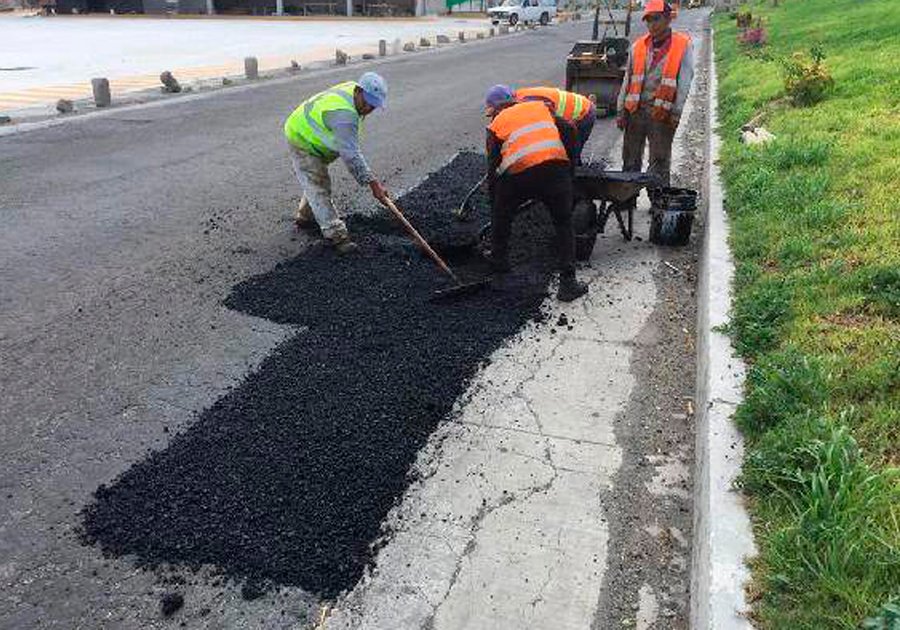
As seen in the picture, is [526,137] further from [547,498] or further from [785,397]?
[547,498]

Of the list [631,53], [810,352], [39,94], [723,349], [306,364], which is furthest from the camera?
[39,94]

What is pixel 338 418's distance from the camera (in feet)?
13.0

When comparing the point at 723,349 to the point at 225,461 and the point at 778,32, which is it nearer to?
the point at 225,461

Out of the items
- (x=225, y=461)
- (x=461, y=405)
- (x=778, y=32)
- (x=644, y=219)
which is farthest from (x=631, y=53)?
(x=778, y=32)

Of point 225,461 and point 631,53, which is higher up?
point 631,53

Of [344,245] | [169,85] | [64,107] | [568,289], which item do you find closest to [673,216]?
[568,289]

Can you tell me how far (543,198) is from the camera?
5.59m

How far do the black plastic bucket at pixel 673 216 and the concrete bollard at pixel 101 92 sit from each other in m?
12.4

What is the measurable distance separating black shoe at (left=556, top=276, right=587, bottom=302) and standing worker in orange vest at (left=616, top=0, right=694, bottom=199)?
4.78ft

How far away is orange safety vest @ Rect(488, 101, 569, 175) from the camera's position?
536cm

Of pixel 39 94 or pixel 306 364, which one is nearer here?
pixel 306 364

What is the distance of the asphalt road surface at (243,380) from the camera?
289 centimetres

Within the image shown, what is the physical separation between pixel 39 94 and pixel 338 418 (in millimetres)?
16012

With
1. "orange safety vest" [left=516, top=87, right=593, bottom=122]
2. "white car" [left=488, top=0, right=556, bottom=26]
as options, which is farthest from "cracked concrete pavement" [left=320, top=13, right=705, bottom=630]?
"white car" [left=488, top=0, right=556, bottom=26]
